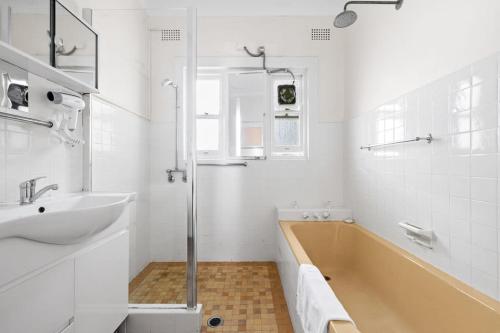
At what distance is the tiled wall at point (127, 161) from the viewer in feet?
5.60

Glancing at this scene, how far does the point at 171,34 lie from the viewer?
175 centimetres

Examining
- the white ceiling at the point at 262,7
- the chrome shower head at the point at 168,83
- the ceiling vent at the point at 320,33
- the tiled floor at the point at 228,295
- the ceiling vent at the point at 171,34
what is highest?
the white ceiling at the point at 262,7

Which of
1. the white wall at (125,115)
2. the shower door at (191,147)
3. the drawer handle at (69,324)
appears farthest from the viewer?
the white wall at (125,115)

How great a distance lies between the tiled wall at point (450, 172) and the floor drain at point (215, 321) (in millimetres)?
1317

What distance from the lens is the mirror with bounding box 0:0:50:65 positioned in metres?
1.03

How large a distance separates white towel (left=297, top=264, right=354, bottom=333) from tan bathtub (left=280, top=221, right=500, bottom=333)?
4cm

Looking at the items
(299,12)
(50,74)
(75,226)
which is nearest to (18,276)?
(75,226)

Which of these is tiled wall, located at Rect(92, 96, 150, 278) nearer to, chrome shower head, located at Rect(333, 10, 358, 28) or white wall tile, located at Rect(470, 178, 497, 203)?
chrome shower head, located at Rect(333, 10, 358, 28)

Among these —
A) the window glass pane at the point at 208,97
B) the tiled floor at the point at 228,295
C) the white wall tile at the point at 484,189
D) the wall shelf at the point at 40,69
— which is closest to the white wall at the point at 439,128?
the white wall tile at the point at 484,189

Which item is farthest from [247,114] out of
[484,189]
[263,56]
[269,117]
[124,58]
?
[484,189]

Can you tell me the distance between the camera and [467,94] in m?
1.12

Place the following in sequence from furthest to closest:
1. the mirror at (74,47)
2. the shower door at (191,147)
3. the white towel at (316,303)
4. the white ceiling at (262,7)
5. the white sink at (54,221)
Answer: the white ceiling at (262,7), the shower door at (191,147), the mirror at (74,47), the white towel at (316,303), the white sink at (54,221)

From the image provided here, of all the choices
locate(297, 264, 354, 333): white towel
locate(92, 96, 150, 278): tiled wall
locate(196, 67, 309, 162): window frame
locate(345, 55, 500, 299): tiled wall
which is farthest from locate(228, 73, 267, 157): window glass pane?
locate(297, 264, 354, 333): white towel

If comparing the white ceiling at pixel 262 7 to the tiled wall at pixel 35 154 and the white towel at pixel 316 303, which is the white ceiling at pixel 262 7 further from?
the white towel at pixel 316 303
